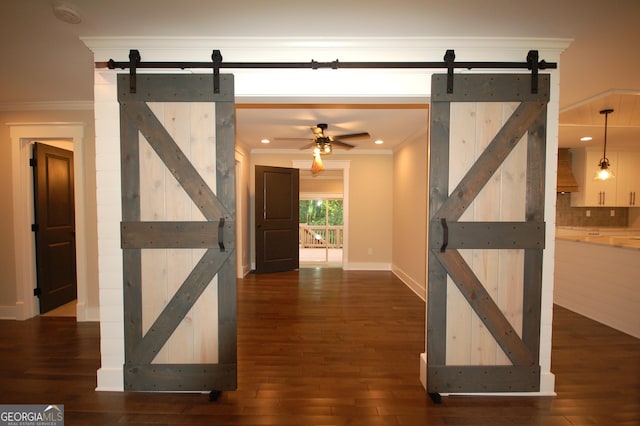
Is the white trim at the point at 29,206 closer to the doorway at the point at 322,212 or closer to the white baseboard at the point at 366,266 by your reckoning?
the white baseboard at the point at 366,266

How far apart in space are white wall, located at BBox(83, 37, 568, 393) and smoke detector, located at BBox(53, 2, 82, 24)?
0.21 m

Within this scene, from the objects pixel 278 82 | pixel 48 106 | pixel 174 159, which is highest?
pixel 48 106

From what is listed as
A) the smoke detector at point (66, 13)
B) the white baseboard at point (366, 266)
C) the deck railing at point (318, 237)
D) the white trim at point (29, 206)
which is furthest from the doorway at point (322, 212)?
the smoke detector at point (66, 13)

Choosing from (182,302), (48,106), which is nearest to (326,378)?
(182,302)

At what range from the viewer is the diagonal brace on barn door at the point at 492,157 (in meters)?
1.99

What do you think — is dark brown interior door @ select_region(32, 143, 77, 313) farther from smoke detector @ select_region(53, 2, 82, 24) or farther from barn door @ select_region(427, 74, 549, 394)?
barn door @ select_region(427, 74, 549, 394)

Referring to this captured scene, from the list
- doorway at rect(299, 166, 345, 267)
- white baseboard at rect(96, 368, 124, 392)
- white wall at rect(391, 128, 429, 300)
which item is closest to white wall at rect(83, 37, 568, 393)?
white baseboard at rect(96, 368, 124, 392)

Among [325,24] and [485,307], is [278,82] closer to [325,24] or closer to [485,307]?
[325,24]

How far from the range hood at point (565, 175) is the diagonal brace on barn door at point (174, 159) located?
6529 mm

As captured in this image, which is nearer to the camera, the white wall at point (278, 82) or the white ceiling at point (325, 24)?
the white ceiling at point (325, 24)

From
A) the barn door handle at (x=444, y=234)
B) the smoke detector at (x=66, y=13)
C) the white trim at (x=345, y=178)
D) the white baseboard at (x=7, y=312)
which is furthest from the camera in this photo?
the white trim at (x=345, y=178)

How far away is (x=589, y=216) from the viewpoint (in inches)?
242

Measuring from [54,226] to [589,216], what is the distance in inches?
375

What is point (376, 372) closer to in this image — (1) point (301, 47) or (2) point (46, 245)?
(1) point (301, 47)
